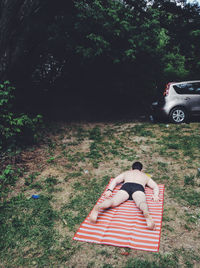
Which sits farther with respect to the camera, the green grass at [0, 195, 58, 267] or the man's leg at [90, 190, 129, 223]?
the man's leg at [90, 190, 129, 223]

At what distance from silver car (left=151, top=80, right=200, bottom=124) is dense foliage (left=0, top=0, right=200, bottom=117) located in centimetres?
199

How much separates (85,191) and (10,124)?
2.96 meters

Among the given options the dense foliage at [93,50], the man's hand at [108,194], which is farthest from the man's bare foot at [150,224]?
the dense foliage at [93,50]

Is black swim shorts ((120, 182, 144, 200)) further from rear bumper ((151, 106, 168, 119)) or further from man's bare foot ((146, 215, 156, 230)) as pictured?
rear bumper ((151, 106, 168, 119))

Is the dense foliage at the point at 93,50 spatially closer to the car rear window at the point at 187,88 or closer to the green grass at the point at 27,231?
the car rear window at the point at 187,88

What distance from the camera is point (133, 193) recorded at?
4.27 meters

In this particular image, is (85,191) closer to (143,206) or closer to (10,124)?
(143,206)

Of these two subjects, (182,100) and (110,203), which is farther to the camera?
(182,100)

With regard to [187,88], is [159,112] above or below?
below

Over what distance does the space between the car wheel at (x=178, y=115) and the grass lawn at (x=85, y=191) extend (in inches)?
14.7

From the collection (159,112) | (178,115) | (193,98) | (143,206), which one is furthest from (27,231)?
(193,98)

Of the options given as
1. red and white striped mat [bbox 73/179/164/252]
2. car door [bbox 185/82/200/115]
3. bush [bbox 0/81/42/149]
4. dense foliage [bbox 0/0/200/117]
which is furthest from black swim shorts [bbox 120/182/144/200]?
car door [bbox 185/82/200/115]

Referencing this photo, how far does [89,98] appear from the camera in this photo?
47.8 ft

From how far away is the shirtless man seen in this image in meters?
3.74
